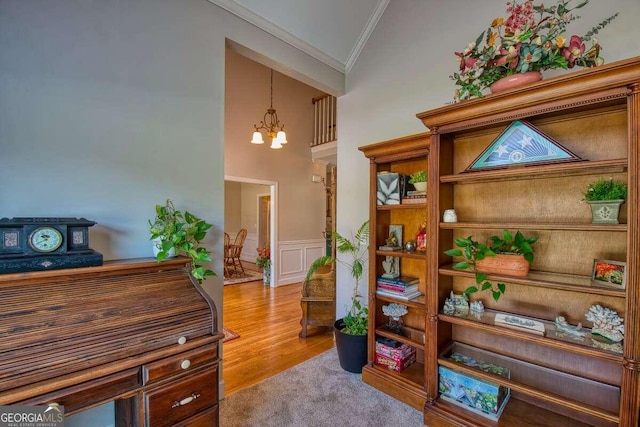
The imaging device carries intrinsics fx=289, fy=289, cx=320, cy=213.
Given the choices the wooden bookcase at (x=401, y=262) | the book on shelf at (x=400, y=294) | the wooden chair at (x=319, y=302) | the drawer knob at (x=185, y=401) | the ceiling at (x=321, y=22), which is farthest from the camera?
the wooden chair at (x=319, y=302)

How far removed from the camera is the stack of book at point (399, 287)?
7.59 ft

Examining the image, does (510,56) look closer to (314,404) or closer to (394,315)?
(394,315)

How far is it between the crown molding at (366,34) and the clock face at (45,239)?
291 centimetres

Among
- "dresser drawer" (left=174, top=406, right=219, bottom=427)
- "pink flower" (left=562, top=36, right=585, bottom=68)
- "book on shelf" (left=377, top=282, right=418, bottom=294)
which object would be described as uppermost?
"pink flower" (left=562, top=36, right=585, bottom=68)

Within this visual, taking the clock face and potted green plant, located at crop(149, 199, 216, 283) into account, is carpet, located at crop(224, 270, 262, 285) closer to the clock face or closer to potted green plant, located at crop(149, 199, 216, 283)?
potted green plant, located at crop(149, 199, 216, 283)

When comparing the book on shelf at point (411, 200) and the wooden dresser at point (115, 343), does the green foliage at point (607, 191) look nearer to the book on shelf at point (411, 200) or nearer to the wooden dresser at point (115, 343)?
the book on shelf at point (411, 200)

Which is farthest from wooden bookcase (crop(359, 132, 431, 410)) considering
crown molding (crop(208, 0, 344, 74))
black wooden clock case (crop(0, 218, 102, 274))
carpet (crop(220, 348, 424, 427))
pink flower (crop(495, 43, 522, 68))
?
black wooden clock case (crop(0, 218, 102, 274))

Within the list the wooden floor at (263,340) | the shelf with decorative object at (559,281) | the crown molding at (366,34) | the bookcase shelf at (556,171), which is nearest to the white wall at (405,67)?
the crown molding at (366,34)

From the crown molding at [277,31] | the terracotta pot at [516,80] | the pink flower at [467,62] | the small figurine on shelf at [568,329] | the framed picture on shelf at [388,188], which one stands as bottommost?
the small figurine on shelf at [568,329]

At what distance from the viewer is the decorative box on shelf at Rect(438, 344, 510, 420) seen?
179 cm

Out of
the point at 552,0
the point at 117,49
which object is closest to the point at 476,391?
the point at 552,0

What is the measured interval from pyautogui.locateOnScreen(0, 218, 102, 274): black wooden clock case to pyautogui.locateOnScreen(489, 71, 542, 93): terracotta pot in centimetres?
239

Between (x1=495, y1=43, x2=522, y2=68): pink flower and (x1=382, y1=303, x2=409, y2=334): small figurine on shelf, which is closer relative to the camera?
(x1=495, y1=43, x2=522, y2=68): pink flower

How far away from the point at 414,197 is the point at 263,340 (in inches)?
91.6
